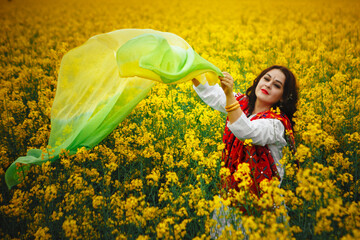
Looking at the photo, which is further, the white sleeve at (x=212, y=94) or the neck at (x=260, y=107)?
the white sleeve at (x=212, y=94)

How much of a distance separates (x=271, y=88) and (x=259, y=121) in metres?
0.47

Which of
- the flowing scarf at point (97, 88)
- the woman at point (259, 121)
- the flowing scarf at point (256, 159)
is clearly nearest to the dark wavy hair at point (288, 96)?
the woman at point (259, 121)

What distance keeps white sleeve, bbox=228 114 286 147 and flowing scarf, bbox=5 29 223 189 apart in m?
0.55

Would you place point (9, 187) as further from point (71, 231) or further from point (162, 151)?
point (162, 151)

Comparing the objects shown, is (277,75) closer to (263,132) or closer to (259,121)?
(259,121)

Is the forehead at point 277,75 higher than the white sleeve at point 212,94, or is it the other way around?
the forehead at point 277,75

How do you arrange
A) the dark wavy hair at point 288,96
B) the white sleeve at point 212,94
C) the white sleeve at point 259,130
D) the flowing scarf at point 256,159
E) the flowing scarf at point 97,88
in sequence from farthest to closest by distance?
1. the white sleeve at point 212,94
2. the dark wavy hair at point 288,96
3. the flowing scarf at point 97,88
4. the flowing scarf at point 256,159
5. the white sleeve at point 259,130

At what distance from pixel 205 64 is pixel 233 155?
2.83 feet

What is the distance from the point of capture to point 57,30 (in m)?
9.57

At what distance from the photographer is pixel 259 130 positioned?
2.19 metres

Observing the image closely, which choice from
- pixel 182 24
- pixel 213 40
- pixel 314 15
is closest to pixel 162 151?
pixel 213 40

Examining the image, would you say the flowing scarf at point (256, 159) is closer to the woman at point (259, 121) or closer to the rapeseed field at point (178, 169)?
the woman at point (259, 121)

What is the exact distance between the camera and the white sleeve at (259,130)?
7.11 feet

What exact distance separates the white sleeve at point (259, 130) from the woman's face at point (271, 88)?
1.01ft
